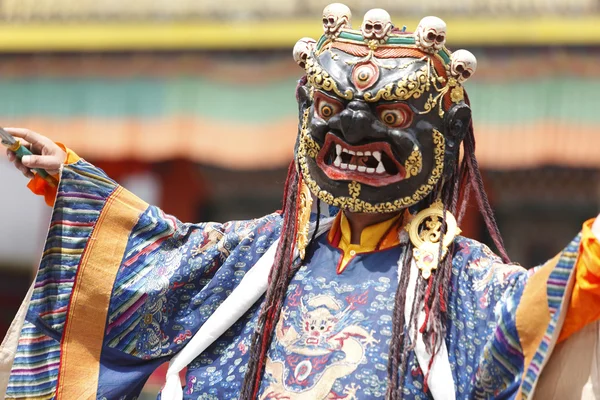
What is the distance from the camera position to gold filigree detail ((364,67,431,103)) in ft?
9.78

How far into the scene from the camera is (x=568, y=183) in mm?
7480

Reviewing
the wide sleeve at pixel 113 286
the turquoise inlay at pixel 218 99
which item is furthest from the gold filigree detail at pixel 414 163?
the turquoise inlay at pixel 218 99

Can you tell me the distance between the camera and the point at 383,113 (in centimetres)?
302

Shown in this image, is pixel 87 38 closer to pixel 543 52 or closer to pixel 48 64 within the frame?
pixel 48 64

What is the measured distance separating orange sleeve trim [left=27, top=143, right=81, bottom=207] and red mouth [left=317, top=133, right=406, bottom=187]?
2.23 feet

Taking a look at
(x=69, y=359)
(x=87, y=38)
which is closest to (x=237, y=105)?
(x=87, y=38)

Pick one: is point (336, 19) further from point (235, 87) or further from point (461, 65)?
point (235, 87)

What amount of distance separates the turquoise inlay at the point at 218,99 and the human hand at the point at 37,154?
3.58 metres

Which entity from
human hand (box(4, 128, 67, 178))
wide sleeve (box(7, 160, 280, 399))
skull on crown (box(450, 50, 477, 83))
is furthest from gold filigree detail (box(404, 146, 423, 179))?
human hand (box(4, 128, 67, 178))

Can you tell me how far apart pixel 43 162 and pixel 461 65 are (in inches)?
43.5

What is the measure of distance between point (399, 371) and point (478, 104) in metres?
3.78

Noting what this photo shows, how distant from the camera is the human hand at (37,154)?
3146 mm

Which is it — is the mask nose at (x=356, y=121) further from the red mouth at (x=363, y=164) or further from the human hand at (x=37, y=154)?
the human hand at (x=37, y=154)

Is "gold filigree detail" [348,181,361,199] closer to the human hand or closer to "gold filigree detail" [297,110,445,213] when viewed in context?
"gold filigree detail" [297,110,445,213]
